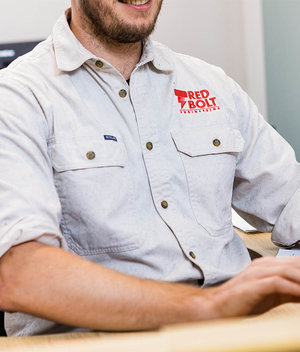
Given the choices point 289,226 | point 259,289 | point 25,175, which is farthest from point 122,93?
point 259,289

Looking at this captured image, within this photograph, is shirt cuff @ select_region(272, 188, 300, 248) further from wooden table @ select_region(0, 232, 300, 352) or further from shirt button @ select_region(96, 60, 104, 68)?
wooden table @ select_region(0, 232, 300, 352)

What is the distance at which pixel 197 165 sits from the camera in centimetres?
129

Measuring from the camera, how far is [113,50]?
1.33m

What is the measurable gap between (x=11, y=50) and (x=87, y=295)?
127 cm

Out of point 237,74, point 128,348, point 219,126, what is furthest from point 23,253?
point 237,74

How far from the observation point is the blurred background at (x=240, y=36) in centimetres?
246

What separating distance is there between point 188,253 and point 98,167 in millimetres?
225

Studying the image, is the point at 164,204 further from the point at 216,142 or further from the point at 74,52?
the point at 74,52

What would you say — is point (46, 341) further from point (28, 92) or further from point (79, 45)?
point (79, 45)

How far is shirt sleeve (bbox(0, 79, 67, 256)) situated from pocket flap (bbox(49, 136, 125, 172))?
2 centimetres

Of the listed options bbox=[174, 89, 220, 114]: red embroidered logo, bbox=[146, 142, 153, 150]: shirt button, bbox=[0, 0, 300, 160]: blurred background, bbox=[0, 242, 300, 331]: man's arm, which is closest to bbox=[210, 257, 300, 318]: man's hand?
bbox=[0, 242, 300, 331]: man's arm

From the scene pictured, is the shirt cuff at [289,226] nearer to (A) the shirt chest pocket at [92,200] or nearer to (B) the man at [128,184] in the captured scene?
(B) the man at [128,184]

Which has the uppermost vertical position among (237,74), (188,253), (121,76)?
(121,76)

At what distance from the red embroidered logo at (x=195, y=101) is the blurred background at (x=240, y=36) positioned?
110cm
